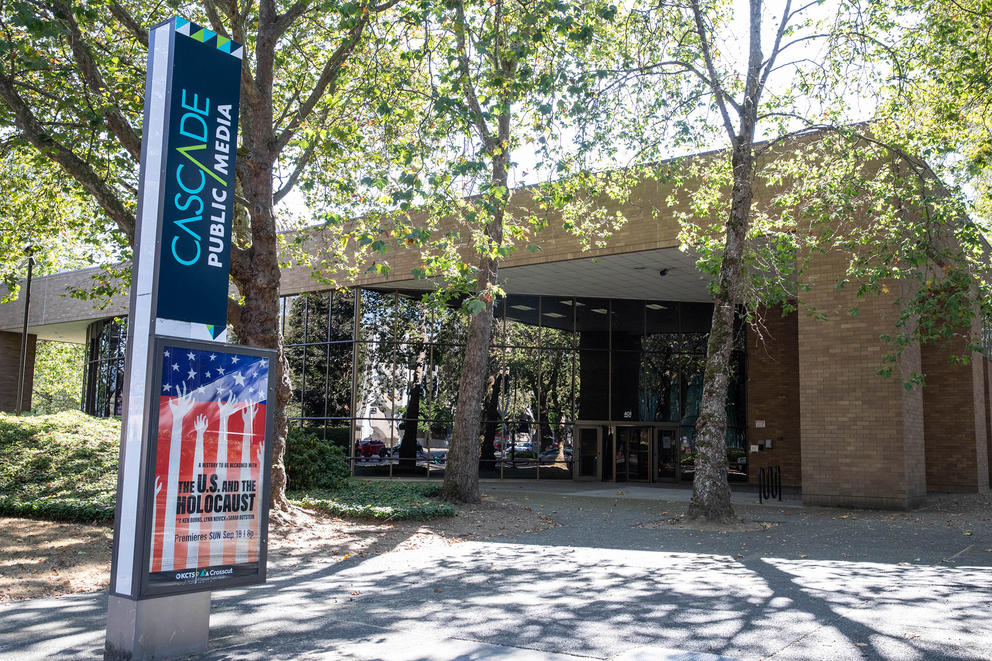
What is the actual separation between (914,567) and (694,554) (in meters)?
2.51

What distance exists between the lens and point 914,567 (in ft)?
29.8

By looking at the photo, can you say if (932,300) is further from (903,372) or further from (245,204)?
(245,204)

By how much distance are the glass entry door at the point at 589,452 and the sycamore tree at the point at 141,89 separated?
13.4 m

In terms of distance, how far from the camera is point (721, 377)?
538 inches

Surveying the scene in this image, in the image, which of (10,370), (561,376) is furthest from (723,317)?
(10,370)

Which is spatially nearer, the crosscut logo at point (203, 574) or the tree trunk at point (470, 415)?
the crosscut logo at point (203, 574)

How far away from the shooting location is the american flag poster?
201 inches

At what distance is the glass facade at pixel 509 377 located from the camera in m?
24.1

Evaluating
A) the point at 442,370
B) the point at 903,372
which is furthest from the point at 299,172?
the point at 903,372

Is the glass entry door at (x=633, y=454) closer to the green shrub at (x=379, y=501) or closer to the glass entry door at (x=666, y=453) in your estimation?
the glass entry door at (x=666, y=453)

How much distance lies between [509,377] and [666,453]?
568 centimetres

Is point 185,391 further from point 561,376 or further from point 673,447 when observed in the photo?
point 673,447

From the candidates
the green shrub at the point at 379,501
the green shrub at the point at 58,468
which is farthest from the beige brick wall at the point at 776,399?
the green shrub at the point at 58,468

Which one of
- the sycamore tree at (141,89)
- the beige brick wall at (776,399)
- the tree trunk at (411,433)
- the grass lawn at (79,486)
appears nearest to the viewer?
the sycamore tree at (141,89)
